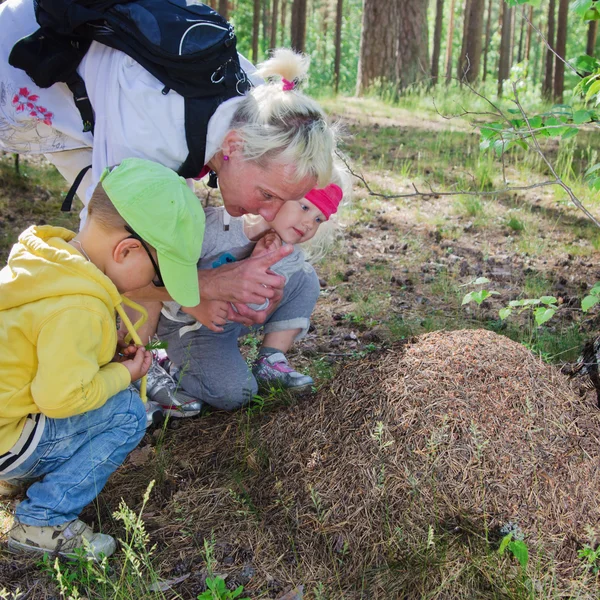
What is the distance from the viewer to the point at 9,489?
2.47 metres

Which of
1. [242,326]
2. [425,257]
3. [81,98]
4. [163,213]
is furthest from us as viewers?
[425,257]

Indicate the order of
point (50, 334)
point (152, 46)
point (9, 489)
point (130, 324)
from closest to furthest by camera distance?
point (50, 334) < point (130, 324) < point (152, 46) < point (9, 489)

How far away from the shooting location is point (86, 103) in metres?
2.60

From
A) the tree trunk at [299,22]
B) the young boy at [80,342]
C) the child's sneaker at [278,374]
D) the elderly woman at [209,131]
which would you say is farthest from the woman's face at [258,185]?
the tree trunk at [299,22]

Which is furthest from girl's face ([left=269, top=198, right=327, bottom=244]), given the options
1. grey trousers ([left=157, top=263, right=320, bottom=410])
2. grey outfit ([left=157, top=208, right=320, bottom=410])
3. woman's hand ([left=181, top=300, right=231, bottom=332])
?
woman's hand ([left=181, top=300, right=231, bottom=332])

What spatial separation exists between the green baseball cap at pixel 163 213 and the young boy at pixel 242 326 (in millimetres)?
631

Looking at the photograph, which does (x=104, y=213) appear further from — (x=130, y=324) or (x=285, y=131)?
(x=285, y=131)

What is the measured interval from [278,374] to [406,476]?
0.98 m

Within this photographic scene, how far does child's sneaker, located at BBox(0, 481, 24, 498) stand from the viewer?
2467mm

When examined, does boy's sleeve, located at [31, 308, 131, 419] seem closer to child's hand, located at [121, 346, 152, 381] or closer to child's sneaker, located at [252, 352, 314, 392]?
child's hand, located at [121, 346, 152, 381]

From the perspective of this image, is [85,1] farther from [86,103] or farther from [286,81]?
[286,81]

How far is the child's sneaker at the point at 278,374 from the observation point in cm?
301

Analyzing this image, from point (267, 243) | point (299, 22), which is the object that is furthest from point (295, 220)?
point (299, 22)

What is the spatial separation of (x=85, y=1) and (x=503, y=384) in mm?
2203
